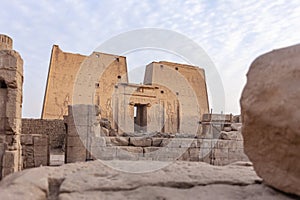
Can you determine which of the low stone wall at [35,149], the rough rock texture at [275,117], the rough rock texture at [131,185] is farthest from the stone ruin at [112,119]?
the rough rock texture at [275,117]

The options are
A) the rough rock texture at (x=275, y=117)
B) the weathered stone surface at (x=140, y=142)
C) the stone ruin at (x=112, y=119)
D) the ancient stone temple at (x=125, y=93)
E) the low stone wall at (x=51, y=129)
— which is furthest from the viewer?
the ancient stone temple at (x=125, y=93)

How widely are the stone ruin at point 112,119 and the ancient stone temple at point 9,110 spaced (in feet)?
0.06

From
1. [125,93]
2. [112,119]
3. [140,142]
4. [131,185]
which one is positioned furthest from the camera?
[112,119]

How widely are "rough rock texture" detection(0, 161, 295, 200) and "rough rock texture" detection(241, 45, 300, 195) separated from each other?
148mm

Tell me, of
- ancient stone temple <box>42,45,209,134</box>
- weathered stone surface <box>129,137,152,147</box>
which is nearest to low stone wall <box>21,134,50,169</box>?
weathered stone surface <box>129,137,152,147</box>

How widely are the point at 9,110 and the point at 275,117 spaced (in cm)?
627

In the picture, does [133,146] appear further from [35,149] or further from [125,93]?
[125,93]

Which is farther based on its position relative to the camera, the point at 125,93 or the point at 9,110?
the point at 125,93

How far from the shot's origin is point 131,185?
1868mm

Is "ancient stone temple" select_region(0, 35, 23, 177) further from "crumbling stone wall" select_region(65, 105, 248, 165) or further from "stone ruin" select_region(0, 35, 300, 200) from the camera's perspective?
"crumbling stone wall" select_region(65, 105, 248, 165)

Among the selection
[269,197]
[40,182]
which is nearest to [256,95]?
[269,197]

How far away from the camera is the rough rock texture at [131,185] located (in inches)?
67.1

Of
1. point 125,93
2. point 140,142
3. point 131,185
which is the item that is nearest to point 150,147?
point 140,142

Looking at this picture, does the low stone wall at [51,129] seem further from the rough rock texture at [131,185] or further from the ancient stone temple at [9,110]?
the rough rock texture at [131,185]
